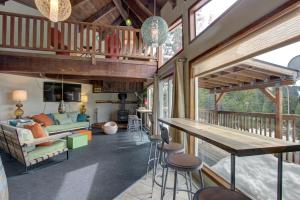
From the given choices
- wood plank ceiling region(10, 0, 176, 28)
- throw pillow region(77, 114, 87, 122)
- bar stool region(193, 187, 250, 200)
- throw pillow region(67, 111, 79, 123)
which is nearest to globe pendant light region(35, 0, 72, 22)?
bar stool region(193, 187, 250, 200)

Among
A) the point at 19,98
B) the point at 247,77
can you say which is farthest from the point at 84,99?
the point at 247,77

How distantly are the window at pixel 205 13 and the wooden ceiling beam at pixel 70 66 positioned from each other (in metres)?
1.80

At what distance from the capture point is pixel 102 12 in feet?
21.9

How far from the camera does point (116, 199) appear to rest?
234 cm

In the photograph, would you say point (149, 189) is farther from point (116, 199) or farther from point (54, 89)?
point (54, 89)

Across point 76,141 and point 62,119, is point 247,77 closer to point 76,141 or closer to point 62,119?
point 76,141

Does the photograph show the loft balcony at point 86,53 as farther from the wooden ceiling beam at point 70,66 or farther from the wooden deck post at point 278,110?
the wooden deck post at point 278,110

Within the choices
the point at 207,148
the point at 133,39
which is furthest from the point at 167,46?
the point at 207,148

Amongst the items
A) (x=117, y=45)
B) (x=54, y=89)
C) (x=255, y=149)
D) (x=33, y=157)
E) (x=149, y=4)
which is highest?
(x=149, y=4)

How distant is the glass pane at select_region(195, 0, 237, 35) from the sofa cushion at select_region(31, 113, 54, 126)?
5.02 meters

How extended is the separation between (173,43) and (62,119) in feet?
14.6

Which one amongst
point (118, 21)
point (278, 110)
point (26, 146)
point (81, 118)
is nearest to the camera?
point (278, 110)

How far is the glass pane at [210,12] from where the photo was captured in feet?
7.26

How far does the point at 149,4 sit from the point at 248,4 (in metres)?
3.77
